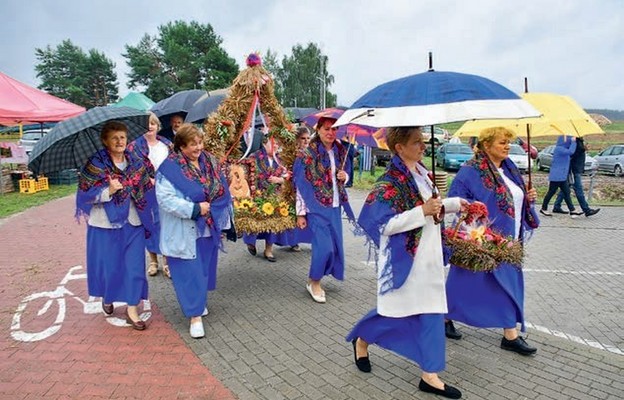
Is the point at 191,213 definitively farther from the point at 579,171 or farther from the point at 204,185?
the point at 579,171

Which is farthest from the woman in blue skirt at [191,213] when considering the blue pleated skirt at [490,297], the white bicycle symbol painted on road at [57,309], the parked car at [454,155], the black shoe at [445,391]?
the parked car at [454,155]

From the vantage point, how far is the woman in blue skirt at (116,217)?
13.2 ft

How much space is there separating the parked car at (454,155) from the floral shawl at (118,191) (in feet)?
64.9

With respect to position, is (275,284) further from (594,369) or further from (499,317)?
(594,369)

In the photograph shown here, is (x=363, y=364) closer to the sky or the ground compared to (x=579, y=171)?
closer to the ground

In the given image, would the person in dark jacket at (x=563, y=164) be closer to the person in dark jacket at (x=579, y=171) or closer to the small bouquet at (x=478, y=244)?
the person in dark jacket at (x=579, y=171)

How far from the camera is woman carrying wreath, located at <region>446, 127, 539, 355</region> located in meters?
3.68

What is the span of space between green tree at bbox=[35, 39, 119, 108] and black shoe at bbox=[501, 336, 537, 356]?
60873 millimetres

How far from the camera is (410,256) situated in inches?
120

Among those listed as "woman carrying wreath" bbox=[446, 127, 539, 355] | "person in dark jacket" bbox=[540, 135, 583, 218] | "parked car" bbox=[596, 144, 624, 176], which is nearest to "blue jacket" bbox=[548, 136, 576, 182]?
"person in dark jacket" bbox=[540, 135, 583, 218]

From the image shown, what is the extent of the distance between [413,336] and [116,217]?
2.61m

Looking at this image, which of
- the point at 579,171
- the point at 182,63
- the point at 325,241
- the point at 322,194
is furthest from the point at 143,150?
the point at 182,63

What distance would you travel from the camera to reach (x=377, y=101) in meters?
2.76

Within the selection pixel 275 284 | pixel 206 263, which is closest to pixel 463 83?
pixel 206 263
